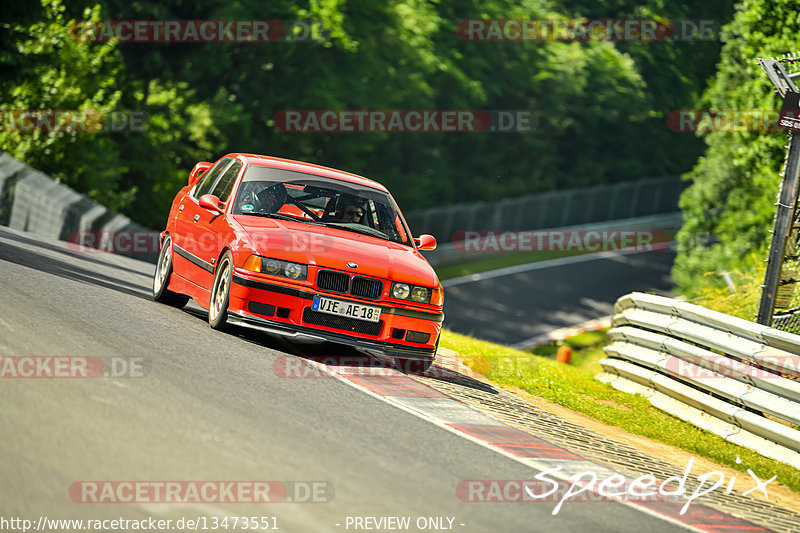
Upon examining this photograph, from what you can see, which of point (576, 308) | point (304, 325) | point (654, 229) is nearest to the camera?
point (304, 325)

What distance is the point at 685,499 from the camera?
24.0 ft

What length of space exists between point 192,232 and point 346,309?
2563mm

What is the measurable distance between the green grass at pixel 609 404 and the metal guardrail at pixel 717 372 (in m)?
0.15

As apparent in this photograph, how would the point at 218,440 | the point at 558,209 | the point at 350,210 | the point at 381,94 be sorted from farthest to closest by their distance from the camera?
the point at 558,209 → the point at 381,94 → the point at 350,210 → the point at 218,440

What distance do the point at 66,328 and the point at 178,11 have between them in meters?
30.1

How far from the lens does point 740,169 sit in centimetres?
2781

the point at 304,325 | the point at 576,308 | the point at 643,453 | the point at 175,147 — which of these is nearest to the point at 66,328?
the point at 304,325

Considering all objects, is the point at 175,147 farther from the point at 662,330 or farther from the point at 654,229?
the point at 662,330

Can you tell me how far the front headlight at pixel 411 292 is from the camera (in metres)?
9.63

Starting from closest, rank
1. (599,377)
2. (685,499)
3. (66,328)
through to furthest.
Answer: (685,499) → (66,328) → (599,377)

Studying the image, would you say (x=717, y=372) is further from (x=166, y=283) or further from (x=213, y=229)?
(x=166, y=283)

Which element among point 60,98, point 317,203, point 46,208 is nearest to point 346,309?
point 317,203

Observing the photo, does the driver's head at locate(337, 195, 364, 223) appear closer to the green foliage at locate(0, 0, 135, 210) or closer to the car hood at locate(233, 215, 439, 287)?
the car hood at locate(233, 215, 439, 287)

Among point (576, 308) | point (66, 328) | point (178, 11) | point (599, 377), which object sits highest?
point (178, 11)
